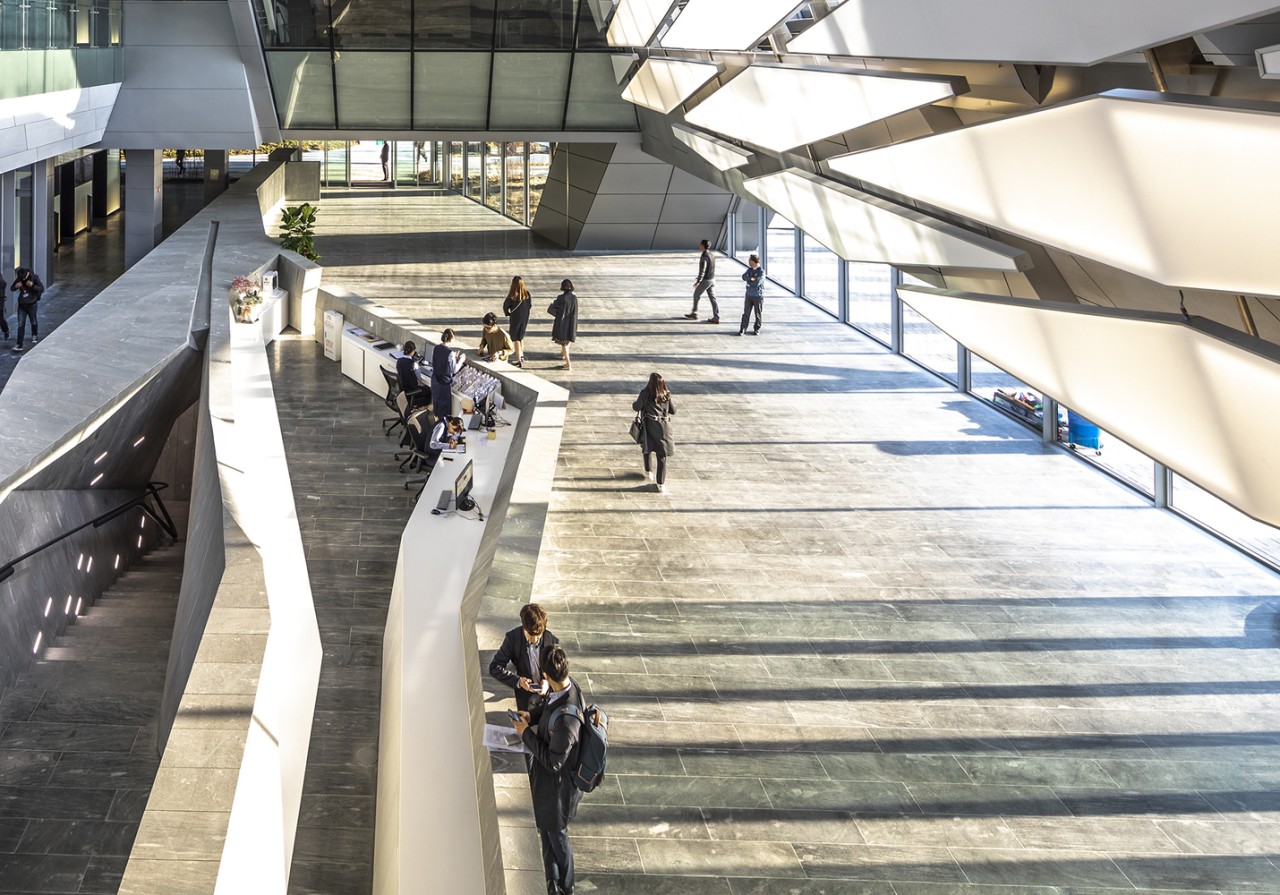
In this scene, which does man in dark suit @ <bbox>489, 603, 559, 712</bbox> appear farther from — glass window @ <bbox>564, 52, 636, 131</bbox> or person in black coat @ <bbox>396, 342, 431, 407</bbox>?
glass window @ <bbox>564, 52, 636, 131</bbox>

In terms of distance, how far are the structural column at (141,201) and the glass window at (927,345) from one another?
1838 cm

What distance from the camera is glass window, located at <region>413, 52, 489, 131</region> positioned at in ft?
84.4

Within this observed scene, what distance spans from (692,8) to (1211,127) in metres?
10.7

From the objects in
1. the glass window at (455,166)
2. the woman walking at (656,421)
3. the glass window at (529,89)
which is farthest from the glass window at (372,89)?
the glass window at (455,166)

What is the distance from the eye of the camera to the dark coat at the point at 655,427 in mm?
12336

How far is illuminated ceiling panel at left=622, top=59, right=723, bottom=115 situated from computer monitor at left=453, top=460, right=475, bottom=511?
6874 millimetres

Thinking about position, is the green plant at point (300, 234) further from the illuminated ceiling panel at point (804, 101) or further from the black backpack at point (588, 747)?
the black backpack at point (588, 747)

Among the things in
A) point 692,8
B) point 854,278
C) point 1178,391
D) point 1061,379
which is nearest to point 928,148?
point 1061,379

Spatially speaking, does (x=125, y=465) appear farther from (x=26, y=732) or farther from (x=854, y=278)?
(x=854, y=278)

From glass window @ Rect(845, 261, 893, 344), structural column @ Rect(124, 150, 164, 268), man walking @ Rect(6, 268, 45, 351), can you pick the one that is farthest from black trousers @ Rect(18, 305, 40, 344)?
glass window @ Rect(845, 261, 893, 344)

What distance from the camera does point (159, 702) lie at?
470 inches

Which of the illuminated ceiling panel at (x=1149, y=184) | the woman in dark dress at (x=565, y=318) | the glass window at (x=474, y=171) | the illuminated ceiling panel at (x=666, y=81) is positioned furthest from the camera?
the glass window at (x=474, y=171)

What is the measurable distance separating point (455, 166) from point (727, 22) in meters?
36.2

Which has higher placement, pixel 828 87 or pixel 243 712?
pixel 828 87
